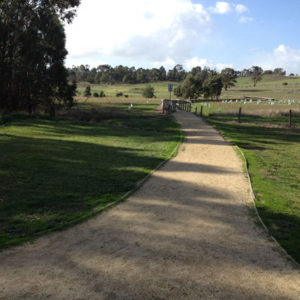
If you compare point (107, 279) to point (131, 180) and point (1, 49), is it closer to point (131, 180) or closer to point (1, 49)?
point (131, 180)

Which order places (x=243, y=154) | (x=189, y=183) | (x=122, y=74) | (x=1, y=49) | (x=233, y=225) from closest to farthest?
1. (x=233, y=225)
2. (x=189, y=183)
3. (x=243, y=154)
4. (x=1, y=49)
5. (x=122, y=74)

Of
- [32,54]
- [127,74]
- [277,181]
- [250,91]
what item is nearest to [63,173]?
[277,181]

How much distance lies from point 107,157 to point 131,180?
3.20m

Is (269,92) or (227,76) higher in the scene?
(227,76)

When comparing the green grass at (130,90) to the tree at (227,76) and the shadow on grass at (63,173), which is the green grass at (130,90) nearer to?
the tree at (227,76)

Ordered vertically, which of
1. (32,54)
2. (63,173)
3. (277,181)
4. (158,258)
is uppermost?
(32,54)

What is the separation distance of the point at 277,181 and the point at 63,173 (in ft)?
21.1

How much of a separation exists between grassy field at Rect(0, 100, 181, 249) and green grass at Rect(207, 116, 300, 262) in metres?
3.35

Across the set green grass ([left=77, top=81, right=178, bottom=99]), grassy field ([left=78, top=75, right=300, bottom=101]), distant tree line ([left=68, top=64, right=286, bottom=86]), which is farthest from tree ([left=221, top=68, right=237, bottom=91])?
distant tree line ([left=68, top=64, right=286, bottom=86])

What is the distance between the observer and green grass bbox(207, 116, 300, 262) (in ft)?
19.5

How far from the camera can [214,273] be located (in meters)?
4.35

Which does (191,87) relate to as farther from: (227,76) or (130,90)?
(130,90)

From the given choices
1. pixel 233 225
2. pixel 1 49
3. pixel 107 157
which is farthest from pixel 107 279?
pixel 1 49

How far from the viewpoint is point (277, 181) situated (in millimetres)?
9242
